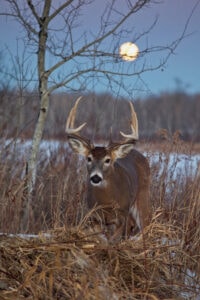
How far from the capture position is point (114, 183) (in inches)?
280

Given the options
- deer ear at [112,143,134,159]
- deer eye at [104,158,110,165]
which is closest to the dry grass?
deer eye at [104,158,110,165]

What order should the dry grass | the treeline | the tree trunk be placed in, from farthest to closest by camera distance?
the treeline < the tree trunk < the dry grass

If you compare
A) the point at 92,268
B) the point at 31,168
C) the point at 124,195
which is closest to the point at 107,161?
the point at 124,195

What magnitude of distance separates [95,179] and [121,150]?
0.59 metres

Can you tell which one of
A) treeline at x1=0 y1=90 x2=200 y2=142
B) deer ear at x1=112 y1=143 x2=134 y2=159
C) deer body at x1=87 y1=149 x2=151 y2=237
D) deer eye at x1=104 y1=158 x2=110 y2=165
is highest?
treeline at x1=0 y1=90 x2=200 y2=142

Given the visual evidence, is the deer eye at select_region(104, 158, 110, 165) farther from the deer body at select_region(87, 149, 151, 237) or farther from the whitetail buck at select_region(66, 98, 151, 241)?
the deer body at select_region(87, 149, 151, 237)

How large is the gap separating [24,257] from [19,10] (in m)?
3.50

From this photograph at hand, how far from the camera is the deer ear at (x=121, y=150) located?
701 centimetres

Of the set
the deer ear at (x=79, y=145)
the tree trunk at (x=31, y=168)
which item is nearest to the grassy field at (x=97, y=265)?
the deer ear at (x=79, y=145)

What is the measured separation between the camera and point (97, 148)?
6.92m

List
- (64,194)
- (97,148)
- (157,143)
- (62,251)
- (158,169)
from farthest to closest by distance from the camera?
(157,143)
(158,169)
(64,194)
(97,148)
(62,251)

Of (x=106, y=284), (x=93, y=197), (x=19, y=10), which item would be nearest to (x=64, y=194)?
(x=93, y=197)

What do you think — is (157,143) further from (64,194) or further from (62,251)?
(62,251)

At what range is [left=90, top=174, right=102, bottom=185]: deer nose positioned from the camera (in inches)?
261
